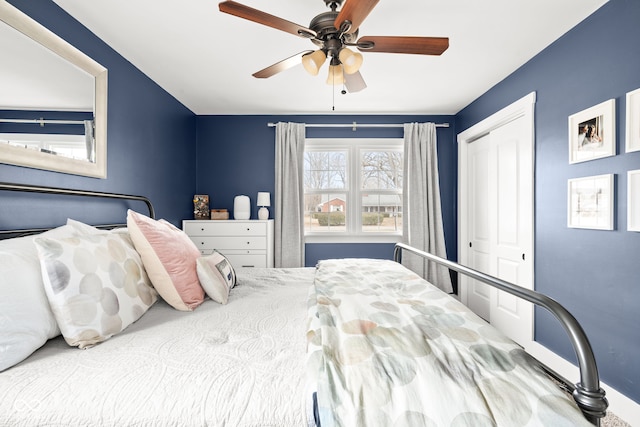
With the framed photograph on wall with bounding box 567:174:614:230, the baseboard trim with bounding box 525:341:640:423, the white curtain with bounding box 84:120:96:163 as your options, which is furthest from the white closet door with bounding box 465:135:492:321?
the white curtain with bounding box 84:120:96:163

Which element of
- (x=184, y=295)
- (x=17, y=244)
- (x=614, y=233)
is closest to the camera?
(x=17, y=244)

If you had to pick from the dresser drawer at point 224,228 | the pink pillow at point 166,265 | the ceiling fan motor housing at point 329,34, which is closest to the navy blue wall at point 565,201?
the ceiling fan motor housing at point 329,34

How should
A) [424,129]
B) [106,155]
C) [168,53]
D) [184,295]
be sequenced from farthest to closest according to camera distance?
1. [424,129]
2. [168,53]
3. [106,155]
4. [184,295]

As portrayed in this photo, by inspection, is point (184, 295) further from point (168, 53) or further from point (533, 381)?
point (168, 53)

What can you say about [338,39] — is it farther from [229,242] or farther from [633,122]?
[229,242]

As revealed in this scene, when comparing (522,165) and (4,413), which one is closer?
(4,413)

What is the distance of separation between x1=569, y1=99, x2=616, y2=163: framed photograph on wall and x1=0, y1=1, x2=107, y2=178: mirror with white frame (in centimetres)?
333

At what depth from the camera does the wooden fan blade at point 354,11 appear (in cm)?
124

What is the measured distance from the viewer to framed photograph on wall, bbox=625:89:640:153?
162 centimetres

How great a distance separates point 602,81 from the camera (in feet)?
6.11

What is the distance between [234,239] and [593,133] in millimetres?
3243

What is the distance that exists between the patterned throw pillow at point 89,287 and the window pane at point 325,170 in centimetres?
283

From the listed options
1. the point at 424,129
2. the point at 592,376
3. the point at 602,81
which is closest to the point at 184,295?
the point at 592,376

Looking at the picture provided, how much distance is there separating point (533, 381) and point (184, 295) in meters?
1.40
